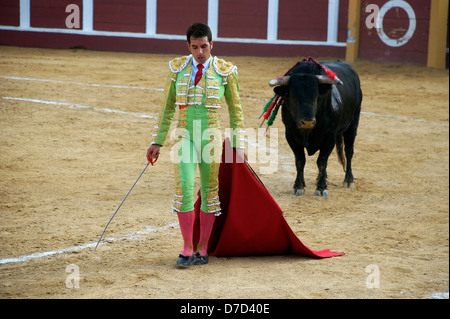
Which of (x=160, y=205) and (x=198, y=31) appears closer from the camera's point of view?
(x=198, y=31)

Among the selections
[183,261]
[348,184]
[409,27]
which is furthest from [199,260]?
[409,27]

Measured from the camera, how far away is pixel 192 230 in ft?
12.3

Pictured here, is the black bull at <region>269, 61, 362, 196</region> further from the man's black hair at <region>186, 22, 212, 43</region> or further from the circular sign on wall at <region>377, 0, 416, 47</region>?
the circular sign on wall at <region>377, 0, 416, 47</region>

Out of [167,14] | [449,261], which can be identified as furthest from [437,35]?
[449,261]

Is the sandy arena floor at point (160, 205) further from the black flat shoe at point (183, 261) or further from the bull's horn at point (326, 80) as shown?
the bull's horn at point (326, 80)

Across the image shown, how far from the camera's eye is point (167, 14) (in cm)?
1512

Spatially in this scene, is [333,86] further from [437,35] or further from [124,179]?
[437,35]

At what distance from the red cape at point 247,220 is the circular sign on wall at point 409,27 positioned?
10344mm

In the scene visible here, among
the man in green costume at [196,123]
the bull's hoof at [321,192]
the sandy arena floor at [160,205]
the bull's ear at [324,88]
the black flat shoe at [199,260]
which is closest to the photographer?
the sandy arena floor at [160,205]

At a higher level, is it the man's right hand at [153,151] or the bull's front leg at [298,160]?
the man's right hand at [153,151]

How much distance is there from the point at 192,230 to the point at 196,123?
0.56m

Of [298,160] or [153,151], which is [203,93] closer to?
[153,151]

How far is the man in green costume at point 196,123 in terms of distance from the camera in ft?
12.1

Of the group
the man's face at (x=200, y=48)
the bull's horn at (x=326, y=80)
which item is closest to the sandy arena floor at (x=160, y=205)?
the bull's horn at (x=326, y=80)
